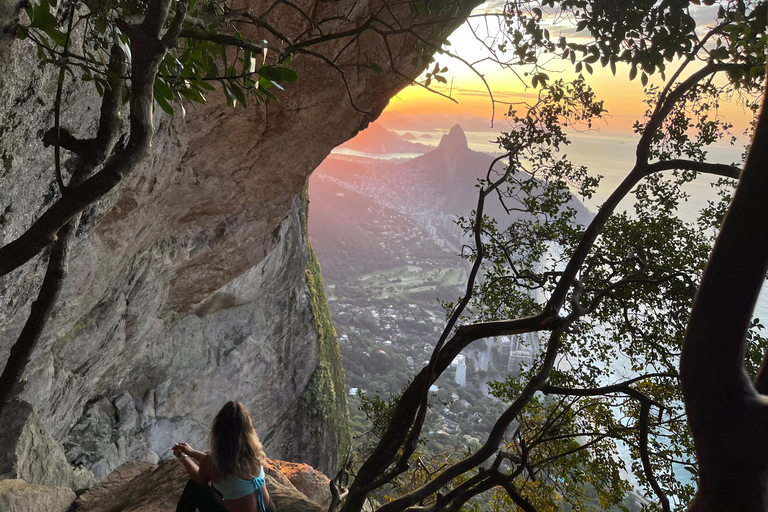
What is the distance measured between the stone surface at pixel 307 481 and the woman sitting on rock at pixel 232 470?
148 inches

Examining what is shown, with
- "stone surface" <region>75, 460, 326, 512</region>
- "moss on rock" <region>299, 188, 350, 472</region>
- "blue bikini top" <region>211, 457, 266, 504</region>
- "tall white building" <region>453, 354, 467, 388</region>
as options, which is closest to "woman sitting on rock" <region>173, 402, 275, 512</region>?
"blue bikini top" <region>211, 457, 266, 504</region>

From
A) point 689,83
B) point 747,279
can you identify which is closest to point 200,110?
point 689,83

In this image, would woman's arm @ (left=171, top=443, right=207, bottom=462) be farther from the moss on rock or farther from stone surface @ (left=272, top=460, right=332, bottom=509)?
the moss on rock

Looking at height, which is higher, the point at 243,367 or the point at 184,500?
the point at 184,500

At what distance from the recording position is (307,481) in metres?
7.68

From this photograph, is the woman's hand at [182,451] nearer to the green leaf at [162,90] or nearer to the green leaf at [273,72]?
the green leaf at [162,90]

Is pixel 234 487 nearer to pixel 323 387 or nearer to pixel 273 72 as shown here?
pixel 273 72

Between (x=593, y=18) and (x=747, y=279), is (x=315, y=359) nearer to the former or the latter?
(x=593, y=18)

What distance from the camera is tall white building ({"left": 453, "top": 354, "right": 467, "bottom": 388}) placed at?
26661 millimetres

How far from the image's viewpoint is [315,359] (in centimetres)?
1911

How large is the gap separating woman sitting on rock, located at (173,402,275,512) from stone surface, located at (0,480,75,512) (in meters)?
1.39

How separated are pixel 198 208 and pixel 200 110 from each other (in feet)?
9.61

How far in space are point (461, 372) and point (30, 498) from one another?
2565 centimetres

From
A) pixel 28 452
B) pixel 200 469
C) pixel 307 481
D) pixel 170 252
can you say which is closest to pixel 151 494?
pixel 28 452
